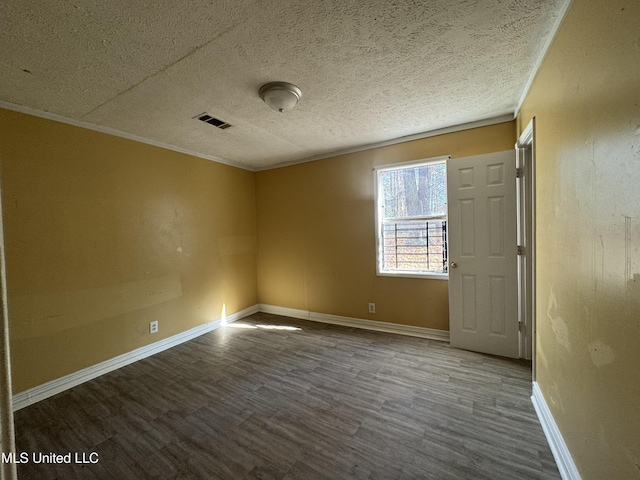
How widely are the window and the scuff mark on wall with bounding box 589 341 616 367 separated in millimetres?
1865

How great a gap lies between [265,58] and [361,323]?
311 centimetres

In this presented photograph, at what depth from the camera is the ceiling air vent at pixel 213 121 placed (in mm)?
2444

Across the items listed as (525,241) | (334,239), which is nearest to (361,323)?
(334,239)

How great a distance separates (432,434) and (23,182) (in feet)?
11.9

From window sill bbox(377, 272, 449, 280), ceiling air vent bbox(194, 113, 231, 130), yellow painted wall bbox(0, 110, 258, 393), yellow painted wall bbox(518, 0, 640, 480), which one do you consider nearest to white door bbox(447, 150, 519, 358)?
window sill bbox(377, 272, 449, 280)

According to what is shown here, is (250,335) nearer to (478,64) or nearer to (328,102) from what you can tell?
(328,102)

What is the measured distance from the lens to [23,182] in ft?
6.92

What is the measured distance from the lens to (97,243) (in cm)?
252

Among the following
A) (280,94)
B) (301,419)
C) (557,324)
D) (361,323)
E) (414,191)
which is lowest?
(301,419)

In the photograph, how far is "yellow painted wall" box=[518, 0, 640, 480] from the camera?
93cm

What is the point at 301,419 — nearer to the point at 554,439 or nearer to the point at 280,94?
the point at 554,439

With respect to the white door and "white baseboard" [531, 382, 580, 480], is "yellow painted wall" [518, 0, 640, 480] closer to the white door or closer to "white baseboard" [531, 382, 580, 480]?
"white baseboard" [531, 382, 580, 480]

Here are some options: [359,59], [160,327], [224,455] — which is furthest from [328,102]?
[160,327]

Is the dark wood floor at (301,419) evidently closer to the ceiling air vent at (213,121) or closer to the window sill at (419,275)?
the window sill at (419,275)
